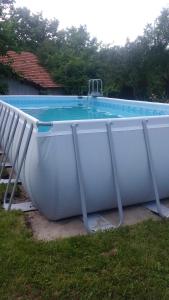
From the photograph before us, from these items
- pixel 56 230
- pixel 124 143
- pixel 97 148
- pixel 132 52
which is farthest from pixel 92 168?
pixel 132 52

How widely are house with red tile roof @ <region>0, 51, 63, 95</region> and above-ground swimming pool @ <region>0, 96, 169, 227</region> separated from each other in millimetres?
12420

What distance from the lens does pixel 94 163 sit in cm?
408

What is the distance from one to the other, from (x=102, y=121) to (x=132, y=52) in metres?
12.5

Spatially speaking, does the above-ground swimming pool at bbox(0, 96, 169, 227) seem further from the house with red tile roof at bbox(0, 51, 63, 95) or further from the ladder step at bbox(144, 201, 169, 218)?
the house with red tile roof at bbox(0, 51, 63, 95)

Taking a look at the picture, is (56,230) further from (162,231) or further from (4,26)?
(4,26)

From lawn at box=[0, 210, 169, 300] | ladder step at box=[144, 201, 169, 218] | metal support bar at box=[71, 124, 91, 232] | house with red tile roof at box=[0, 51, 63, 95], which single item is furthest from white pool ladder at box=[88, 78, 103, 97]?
lawn at box=[0, 210, 169, 300]

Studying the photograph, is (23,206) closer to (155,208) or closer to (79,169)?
(79,169)

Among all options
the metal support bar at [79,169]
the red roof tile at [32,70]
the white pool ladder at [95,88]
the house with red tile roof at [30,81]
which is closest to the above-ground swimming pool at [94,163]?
the metal support bar at [79,169]

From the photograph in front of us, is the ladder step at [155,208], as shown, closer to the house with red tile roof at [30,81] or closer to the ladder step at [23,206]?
the ladder step at [23,206]

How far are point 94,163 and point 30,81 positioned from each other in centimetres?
1383

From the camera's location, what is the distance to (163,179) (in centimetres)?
458

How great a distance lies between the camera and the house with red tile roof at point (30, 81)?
1691cm

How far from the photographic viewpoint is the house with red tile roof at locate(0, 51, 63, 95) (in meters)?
16.9

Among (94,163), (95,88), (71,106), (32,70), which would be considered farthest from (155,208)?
(32,70)
